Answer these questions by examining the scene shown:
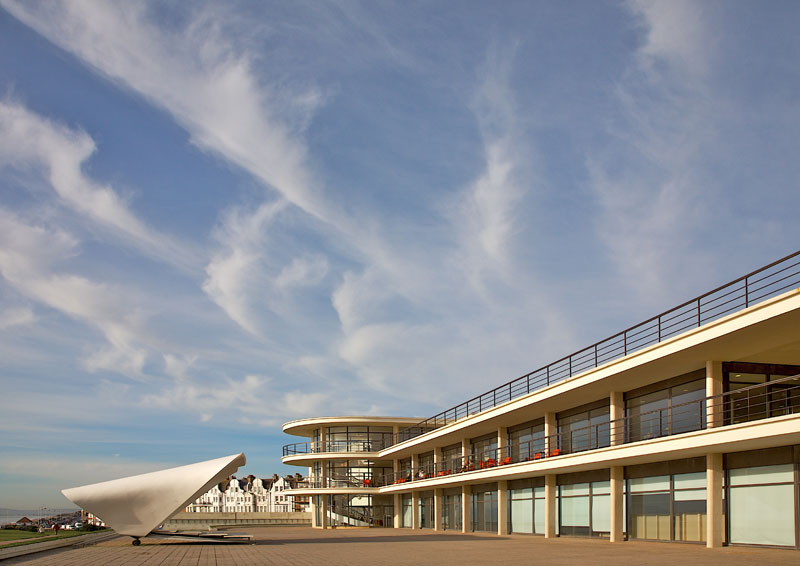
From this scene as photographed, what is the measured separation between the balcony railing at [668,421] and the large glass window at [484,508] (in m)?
1.41

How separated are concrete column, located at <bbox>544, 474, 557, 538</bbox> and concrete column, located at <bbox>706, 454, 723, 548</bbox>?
9.24 metres

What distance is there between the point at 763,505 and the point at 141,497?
18904 mm

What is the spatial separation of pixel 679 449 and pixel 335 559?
9126 mm

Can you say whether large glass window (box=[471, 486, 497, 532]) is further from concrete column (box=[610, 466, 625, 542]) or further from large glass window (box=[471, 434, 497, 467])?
concrete column (box=[610, 466, 625, 542])

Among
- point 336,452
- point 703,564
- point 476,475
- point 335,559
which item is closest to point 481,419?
point 476,475

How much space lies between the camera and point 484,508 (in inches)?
1372

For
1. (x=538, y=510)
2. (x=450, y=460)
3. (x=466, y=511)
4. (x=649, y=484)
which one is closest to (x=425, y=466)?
(x=450, y=460)

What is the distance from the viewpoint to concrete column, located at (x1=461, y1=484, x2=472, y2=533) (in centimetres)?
3628

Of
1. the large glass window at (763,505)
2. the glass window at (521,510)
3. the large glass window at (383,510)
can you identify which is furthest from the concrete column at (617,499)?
the large glass window at (383,510)

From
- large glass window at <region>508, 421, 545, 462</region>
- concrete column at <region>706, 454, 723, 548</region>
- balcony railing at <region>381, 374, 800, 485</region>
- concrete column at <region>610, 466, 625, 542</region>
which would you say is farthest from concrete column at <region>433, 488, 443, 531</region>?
concrete column at <region>706, 454, 723, 548</region>

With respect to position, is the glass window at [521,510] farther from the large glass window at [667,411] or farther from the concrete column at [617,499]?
the large glass window at [667,411]

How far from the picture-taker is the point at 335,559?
16406mm

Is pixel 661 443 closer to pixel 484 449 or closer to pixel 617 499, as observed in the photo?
pixel 617 499

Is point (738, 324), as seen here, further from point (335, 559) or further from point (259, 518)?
point (259, 518)
